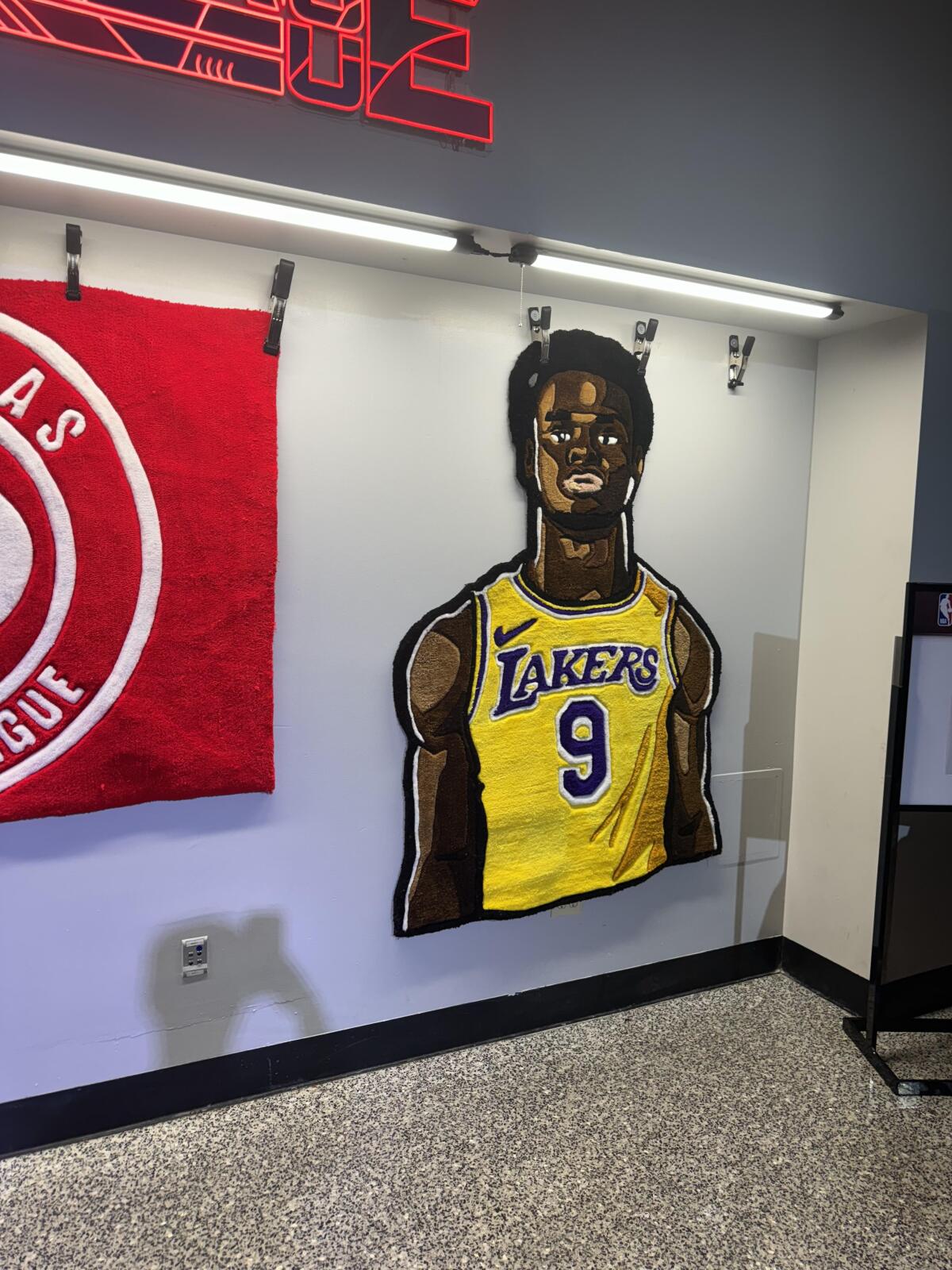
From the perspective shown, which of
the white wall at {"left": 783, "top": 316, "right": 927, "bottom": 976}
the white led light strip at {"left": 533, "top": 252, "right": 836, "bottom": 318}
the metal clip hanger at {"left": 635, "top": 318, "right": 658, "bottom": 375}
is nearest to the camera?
the white led light strip at {"left": 533, "top": 252, "right": 836, "bottom": 318}

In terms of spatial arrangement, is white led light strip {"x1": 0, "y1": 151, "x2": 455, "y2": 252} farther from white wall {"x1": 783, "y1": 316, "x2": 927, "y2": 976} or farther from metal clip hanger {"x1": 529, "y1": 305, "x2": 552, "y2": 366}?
white wall {"x1": 783, "y1": 316, "x2": 927, "y2": 976}

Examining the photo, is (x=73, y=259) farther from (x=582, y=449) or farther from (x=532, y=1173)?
(x=532, y=1173)

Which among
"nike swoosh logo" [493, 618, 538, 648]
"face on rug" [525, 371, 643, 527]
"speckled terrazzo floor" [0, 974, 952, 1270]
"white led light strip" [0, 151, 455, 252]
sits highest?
"white led light strip" [0, 151, 455, 252]

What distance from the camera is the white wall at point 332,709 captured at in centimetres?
184

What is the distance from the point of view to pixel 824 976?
2.65 m

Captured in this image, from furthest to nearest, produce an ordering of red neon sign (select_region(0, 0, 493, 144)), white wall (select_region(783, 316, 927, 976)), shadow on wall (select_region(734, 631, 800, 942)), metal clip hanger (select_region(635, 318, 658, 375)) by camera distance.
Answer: shadow on wall (select_region(734, 631, 800, 942))
white wall (select_region(783, 316, 927, 976))
metal clip hanger (select_region(635, 318, 658, 375))
red neon sign (select_region(0, 0, 493, 144))

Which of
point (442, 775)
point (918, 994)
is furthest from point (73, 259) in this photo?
point (918, 994)

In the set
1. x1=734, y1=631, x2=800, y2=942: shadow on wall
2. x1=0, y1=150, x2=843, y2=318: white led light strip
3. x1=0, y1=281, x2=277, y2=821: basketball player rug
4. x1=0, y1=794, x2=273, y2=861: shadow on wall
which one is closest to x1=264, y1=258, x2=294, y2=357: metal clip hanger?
x1=0, y1=281, x2=277, y2=821: basketball player rug

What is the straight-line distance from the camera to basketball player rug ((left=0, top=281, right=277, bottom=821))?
1698 millimetres

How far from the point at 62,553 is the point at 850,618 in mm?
2218

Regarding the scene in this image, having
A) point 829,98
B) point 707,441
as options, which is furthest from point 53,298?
point 829,98

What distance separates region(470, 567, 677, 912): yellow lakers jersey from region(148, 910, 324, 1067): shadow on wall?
1.89 ft

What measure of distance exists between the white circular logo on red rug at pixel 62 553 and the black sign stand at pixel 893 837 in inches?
76.3

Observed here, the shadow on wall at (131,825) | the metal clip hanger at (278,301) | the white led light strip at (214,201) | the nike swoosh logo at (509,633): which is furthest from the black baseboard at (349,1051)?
the white led light strip at (214,201)
